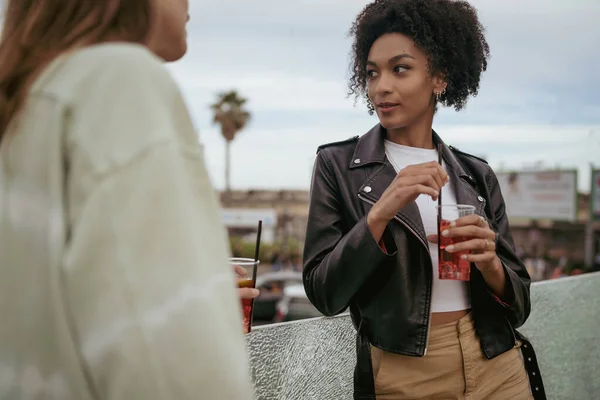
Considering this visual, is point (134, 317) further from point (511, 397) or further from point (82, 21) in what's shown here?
point (511, 397)

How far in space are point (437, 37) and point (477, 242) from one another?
70cm

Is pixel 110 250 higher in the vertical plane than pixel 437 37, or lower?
lower

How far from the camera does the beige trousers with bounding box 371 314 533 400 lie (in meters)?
1.73

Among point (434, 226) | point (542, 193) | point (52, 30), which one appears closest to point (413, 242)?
point (434, 226)

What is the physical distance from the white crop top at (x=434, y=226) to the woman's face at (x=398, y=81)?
3.3 inches

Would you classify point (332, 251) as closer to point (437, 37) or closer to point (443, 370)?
point (443, 370)

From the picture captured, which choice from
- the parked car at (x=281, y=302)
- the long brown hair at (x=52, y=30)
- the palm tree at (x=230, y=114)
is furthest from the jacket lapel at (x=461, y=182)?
the palm tree at (x=230, y=114)

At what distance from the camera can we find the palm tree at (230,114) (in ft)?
135

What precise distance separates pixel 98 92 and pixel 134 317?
25 centimetres

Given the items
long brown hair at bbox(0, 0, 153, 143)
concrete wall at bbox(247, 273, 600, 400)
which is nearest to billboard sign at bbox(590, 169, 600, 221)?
concrete wall at bbox(247, 273, 600, 400)

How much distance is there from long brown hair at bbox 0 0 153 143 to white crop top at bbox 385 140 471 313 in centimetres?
117

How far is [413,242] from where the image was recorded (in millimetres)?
1782

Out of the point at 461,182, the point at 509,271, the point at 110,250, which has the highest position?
the point at 110,250

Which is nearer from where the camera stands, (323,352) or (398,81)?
(398,81)
